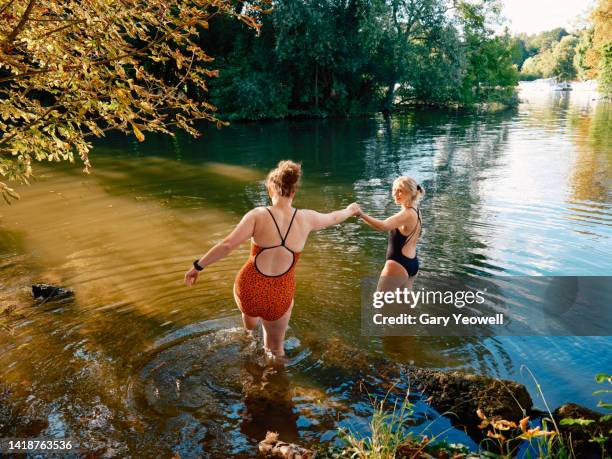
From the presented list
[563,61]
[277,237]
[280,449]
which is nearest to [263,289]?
[277,237]

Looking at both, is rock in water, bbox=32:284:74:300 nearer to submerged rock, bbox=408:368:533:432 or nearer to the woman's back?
the woman's back

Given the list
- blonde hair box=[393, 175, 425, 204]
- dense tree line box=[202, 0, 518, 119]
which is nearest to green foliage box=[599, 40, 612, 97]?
dense tree line box=[202, 0, 518, 119]

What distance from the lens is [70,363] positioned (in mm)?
5512

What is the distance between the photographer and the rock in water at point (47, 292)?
7172 millimetres

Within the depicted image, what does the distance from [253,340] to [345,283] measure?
2.25 metres

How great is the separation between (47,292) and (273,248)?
13.4ft

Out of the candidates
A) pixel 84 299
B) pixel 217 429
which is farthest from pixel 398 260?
pixel 84 299

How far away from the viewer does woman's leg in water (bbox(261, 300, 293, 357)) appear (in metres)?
5.36

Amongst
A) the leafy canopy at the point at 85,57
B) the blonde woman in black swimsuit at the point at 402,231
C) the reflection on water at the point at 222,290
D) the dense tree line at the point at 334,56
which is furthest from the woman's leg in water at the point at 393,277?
the dense tree line at the point at 334,56

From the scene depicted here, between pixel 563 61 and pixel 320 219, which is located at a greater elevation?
pixel 563 61

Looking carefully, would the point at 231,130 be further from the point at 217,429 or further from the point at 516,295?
the point at 217,429

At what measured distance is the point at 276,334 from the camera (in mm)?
5477

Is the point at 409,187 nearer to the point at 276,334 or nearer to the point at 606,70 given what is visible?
the point at 276,334

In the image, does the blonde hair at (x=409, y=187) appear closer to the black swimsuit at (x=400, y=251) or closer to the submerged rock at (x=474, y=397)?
the black swimsuit at (x=400, y=251)
